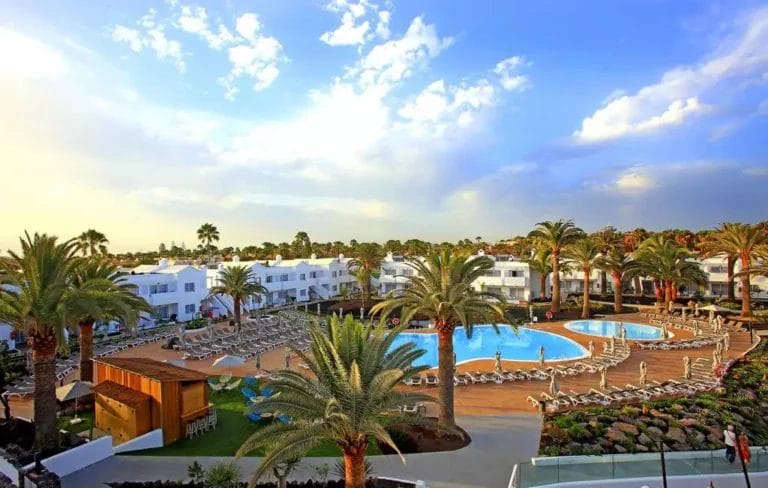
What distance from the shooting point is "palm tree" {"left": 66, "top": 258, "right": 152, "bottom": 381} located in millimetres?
13836

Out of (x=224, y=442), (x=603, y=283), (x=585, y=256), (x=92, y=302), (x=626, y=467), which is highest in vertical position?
(x=585, y=256)

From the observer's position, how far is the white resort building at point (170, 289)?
3881 centimetres

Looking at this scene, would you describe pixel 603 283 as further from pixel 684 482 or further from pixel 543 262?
pixel 684 482

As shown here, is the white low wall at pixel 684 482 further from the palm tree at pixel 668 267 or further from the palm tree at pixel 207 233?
the palm tree at pixel 207 233

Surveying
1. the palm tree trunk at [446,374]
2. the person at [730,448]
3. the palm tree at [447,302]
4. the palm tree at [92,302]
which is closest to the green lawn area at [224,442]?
the palm tree trunk at [446,374]

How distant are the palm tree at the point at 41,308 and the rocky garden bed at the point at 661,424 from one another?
14.4 m

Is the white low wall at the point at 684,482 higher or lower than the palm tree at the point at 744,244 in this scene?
lower

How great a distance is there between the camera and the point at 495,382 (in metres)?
21.9

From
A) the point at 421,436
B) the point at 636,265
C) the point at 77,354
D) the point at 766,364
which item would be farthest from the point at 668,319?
the point at 77,354

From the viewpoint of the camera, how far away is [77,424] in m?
16.6

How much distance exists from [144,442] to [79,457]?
5.71 ft

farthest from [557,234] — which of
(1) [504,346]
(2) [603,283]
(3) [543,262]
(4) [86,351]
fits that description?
(4) [86,351]

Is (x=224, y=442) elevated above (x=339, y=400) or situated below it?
below

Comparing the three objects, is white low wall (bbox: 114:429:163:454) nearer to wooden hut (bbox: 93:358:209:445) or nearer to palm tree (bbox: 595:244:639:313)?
wooden hut (bbox: 93:358:209:445)
